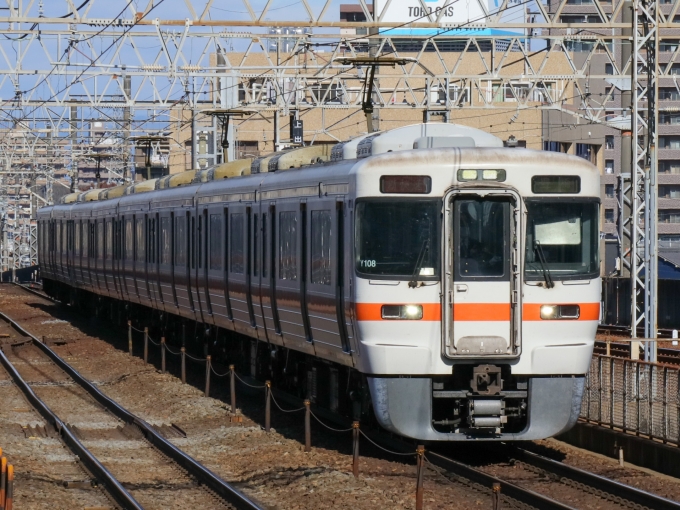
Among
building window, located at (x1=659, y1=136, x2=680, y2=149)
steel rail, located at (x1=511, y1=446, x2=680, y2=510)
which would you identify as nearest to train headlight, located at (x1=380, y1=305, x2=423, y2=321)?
steel rail, located at (x1=511, y1=446, x2=680, y2=510)

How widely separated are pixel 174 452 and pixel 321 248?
244cm

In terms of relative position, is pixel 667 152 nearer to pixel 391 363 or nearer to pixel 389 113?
pixel 389 113

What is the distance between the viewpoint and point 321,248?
43.0 ft

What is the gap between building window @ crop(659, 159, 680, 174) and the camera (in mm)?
80750

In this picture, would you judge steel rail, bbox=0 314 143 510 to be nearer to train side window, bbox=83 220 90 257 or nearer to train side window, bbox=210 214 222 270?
train side window, bbox=210 214 222 270

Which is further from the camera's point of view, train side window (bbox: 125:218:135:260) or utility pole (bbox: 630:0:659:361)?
train side window (bbox: 125:218:135:260)

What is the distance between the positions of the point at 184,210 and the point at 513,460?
31.1 feet

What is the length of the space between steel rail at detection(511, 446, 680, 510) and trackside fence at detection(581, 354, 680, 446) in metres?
1.09

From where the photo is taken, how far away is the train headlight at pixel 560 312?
11797 mm

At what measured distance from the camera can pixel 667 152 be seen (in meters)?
80.4

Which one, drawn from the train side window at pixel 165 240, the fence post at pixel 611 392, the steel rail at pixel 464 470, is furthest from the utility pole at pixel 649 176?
the train side window at pixel 165 240

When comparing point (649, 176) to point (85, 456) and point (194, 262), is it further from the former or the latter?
point (85, 456)

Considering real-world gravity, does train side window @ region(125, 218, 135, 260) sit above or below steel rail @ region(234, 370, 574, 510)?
above

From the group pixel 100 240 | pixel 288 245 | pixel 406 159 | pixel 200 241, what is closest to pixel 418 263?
pixel 406 159
